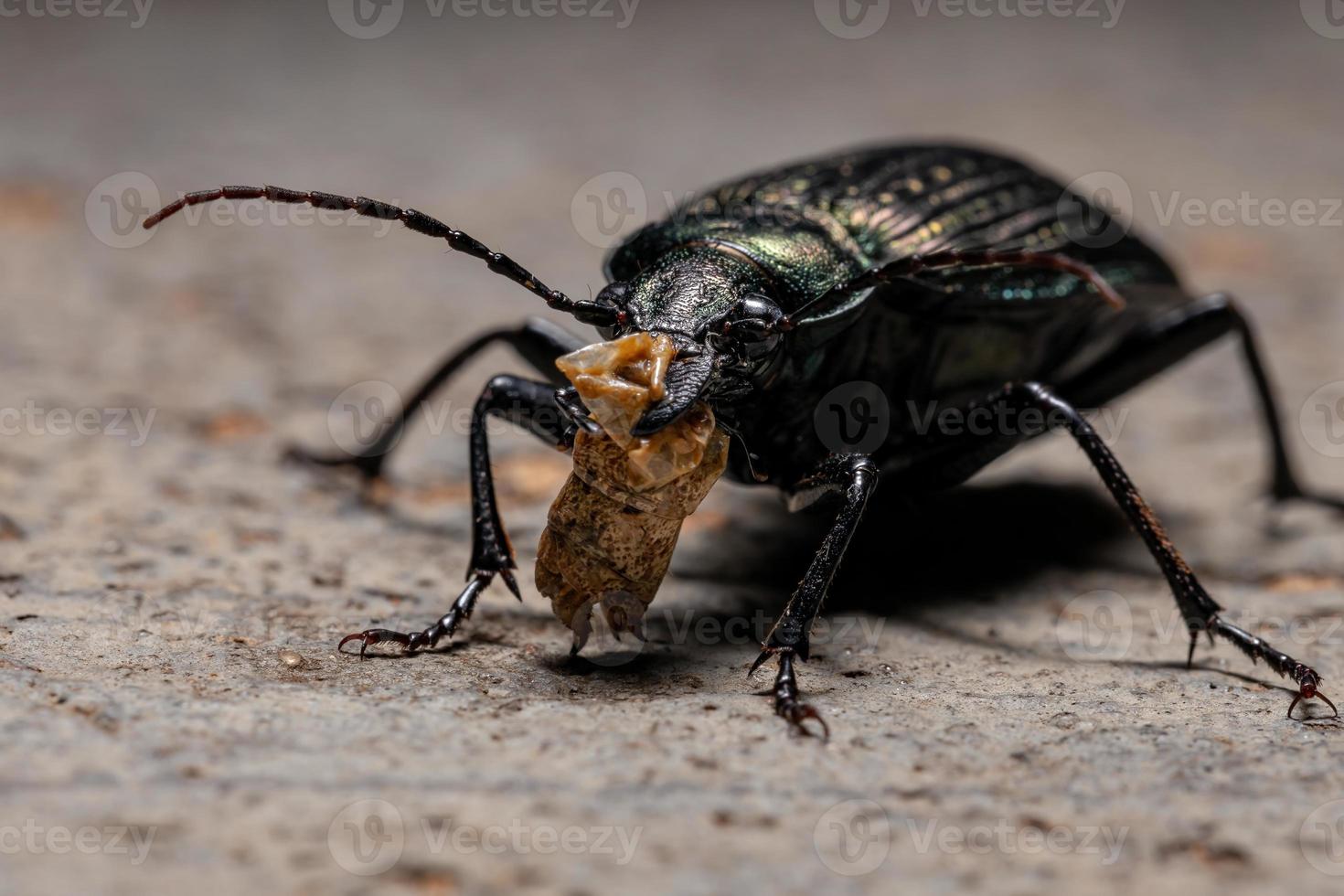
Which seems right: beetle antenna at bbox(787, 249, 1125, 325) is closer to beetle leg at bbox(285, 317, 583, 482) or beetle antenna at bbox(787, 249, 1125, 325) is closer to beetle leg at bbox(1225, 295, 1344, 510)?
beetle leg at bbox(285, 317, 583, 482)

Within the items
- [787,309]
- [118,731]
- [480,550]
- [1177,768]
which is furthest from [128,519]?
[1177,768]

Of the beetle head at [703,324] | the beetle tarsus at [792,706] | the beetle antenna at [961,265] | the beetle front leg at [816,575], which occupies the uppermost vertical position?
the beetle antenna at [961,265]

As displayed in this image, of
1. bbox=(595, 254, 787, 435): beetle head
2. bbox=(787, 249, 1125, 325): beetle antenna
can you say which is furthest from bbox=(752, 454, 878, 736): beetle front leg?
bbox=(787, 249, 1125, 325): beetle antenna

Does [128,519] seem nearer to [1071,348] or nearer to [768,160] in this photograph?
[1071,348]

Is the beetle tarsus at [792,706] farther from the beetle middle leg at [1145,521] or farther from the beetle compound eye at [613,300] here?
the beetle middle leg at [1145,521]

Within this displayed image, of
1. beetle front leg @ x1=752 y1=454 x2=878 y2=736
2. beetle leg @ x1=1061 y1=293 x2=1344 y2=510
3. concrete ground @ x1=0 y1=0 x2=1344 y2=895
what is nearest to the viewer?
concrete ground @ x1=0 y1=0 x2=1344 y2=895

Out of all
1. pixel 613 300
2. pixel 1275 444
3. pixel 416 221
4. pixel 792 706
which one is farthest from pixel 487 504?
pixel 1275 444

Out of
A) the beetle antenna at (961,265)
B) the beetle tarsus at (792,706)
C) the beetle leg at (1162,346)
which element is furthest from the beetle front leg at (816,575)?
the beetle leg at (1162,346)
